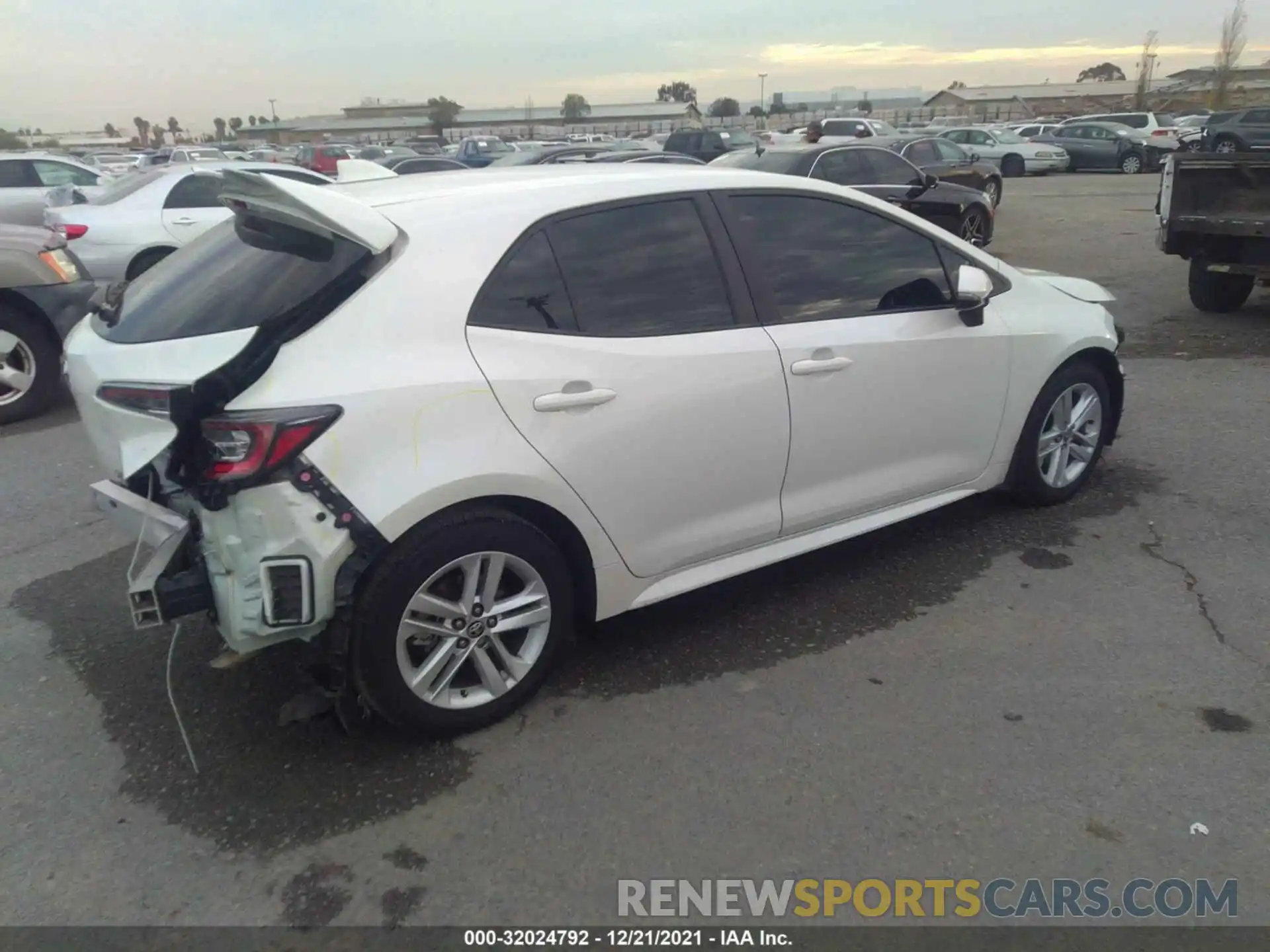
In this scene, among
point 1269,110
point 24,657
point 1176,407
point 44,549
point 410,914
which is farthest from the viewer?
point 1269,110

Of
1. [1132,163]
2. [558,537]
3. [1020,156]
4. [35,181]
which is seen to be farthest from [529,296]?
[1132,163]

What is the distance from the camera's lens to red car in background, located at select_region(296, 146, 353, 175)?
71.8 ft

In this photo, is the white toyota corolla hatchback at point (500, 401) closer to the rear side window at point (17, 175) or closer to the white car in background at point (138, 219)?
Answer: the white car in background at point (138, 219)

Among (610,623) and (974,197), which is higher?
(974,197)

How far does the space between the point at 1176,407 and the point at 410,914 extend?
6.19 m

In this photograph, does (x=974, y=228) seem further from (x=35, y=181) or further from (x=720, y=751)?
(x=35, y=181)

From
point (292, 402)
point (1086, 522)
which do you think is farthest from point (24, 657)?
point (1086, 522)

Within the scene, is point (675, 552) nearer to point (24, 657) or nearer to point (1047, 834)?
point (1047, 834)

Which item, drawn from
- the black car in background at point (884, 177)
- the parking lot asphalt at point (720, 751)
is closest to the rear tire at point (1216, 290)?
the black car in background at point (884, 177)

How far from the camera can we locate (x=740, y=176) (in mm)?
3904

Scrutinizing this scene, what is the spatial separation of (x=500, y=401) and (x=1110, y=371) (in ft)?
11.5

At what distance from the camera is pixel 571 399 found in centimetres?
316

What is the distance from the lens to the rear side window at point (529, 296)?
312 cm
